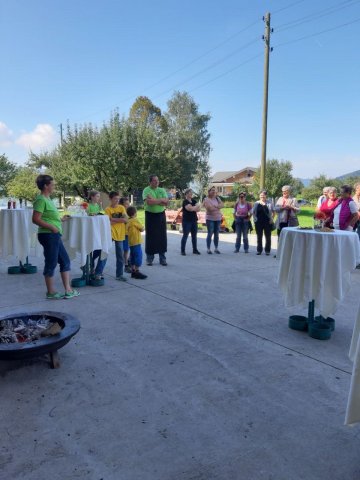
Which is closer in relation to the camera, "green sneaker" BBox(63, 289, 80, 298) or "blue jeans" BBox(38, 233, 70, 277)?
"blue jeans" BBox(38, 233, 70, 277)

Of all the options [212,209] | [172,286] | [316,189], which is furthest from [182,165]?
[172,286]

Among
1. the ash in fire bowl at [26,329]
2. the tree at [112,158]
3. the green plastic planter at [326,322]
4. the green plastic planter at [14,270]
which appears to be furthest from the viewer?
the tree at [112,158]

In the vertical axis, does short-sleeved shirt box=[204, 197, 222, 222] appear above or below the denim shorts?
above

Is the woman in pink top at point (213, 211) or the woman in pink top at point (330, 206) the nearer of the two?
the woman in pink top at point (330, 206)

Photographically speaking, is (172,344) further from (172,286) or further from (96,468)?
(172,286)

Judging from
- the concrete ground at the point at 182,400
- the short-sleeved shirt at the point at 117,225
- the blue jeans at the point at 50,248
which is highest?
the short-sleeved shirt at the point at 117,225

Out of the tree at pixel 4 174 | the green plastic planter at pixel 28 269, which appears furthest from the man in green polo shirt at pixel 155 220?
the tree at pixel 4 174

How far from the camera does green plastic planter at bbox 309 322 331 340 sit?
3.77 metres

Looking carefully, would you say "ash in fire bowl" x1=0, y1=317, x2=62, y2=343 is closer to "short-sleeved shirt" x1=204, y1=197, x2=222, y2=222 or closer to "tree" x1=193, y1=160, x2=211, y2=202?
"short-sleeved shirt" x1=204, y1=197, x2=222, y2=222

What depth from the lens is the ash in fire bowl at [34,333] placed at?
2.77m

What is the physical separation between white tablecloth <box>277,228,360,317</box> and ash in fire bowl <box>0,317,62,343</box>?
242 centimetres

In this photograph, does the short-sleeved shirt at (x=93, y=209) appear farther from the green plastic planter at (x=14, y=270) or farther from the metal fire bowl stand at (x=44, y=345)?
the metal fire bowl stand at (x=44, y=345)

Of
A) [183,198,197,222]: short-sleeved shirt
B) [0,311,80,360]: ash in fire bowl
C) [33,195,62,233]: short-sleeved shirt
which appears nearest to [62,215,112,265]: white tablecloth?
[33,195,62,233]: short-sleeved shirt

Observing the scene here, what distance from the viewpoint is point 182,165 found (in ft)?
147
